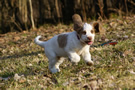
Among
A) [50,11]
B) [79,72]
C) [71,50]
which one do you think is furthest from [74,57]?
[50,11]

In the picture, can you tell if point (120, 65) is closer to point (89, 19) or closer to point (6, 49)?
point (6, 49)

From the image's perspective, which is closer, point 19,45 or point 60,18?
point 19,45

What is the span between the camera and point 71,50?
4.27 m

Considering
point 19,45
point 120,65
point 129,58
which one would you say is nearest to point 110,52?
point 129,58

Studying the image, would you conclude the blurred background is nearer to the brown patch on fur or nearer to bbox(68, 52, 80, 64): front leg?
the brown patch on fur

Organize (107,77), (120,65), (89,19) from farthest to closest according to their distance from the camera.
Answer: (89,19) → (120,65) → (107,77)

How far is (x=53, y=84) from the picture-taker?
3.74 meters

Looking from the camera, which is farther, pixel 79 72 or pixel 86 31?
pixel 79 72

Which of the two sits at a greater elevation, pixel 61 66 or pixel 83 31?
pixel 83 31

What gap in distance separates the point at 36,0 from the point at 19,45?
3.84m

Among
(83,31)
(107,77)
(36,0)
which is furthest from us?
(36,0)

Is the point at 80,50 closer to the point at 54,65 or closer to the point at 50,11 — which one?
the point at 54,65

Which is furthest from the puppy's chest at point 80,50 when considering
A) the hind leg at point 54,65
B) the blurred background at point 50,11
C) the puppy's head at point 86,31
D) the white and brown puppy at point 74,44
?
the blurred background at point 50,11

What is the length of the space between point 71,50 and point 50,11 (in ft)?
23.6
